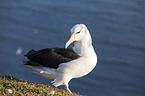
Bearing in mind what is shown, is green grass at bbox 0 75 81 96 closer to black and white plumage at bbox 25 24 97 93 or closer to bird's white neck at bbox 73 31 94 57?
black and white plumage at bbox 25 24 97 93

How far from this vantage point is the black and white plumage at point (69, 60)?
904 centimetres

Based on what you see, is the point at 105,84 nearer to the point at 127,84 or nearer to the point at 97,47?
the point at 127,84

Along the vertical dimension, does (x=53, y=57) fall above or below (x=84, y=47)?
below

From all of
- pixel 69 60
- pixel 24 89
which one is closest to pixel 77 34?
pixel 69 60

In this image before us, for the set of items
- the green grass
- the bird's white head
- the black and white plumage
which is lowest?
the green grass

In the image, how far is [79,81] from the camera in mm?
24953

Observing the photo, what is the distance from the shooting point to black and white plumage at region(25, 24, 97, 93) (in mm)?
9039

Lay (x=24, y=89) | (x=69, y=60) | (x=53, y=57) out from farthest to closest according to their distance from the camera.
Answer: (x=53, y=57), (x=69, y=60), (x=24, y=89)

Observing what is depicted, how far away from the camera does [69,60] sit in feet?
29.7

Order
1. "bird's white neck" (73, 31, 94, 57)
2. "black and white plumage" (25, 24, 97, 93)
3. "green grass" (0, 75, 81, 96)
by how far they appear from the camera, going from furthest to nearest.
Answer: "bird's white neck" (73, 31, 94, 57), "black and white plumage" (25, 24, 97, 93), "green grass" (0, 75, 81, 96)

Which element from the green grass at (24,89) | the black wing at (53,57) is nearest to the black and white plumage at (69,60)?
the black wing at (53,57)

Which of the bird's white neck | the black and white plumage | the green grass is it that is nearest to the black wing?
the black and white plumage

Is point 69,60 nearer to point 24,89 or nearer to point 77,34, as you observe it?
point 77,34

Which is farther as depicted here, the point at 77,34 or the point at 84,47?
the point at 84,47
